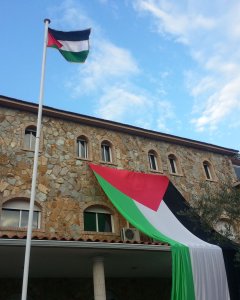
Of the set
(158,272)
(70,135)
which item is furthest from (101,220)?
(70,135)

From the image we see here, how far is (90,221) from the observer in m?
11.5

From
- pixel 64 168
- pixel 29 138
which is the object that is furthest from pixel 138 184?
pixel 29 138

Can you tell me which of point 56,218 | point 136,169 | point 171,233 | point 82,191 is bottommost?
point 171,233

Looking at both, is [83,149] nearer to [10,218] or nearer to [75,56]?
[10,218]

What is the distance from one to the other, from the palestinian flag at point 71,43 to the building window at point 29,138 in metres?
4.50

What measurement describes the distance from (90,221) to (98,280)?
3.50 m

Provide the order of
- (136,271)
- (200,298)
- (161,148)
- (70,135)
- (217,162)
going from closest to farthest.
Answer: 1. (200,298)
2. (136,271)
3. (70,135)
4. (161,148)
5. (217,162)

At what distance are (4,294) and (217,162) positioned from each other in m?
11.4

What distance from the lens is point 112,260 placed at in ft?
29.2

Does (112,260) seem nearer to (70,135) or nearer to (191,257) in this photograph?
(191,257)

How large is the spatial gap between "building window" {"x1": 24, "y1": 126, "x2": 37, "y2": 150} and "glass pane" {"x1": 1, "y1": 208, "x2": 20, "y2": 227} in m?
2.49

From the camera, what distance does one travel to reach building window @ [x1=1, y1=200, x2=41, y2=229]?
1034 centimetres

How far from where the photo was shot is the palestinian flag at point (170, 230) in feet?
26.4

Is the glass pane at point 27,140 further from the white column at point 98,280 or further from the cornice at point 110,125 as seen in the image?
the white column at point 98,280
